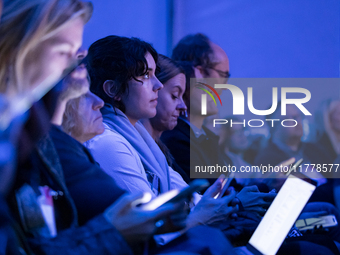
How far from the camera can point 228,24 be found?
2.73 m

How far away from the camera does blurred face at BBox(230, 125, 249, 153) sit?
3209 millimetres

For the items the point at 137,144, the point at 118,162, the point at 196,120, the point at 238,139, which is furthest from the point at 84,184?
the point at 238,139

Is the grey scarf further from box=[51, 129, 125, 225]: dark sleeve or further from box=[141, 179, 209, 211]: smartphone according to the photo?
box=[141, 179, 209, 211]: smartphone

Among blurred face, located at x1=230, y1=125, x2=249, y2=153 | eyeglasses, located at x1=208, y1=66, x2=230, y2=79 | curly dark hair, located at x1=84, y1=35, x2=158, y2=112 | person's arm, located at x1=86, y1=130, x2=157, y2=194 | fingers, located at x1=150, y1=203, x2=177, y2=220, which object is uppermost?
curly dark hair, located at x1=84, y1=35, x2=158, y2=112

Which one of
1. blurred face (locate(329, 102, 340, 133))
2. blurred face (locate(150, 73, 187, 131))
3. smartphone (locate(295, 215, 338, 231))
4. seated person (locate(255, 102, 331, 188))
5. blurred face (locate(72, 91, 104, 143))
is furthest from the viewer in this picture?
seated person (locate(255, 102, 331, 188))

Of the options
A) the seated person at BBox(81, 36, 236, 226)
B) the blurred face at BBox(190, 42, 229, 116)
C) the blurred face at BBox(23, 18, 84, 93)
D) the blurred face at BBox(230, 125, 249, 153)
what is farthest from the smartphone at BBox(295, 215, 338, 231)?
the blurred face at BBox(230, 125, 249, 153)

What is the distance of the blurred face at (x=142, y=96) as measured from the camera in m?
1.35

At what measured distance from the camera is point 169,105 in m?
1.69

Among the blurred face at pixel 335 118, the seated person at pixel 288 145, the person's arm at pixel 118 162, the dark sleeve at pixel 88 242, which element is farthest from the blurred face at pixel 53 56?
the blurred face at pixel 335 118

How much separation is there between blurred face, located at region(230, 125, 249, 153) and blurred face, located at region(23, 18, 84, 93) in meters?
2.58

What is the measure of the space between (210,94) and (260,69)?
895 mm

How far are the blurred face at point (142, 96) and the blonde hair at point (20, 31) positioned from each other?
67 centimetres

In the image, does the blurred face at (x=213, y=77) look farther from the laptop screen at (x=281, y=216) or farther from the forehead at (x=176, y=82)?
the laptop screen at (x=281, y=216)

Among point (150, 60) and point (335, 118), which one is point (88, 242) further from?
point (335, 118)
